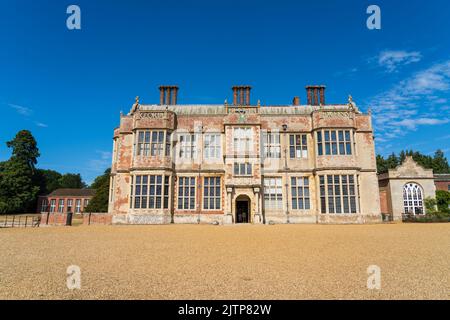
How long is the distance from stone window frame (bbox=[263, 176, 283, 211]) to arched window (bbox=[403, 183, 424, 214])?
54.6 feet

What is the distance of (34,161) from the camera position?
2194 inches

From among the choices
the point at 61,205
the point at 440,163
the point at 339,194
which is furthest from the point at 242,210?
the point at 440,163

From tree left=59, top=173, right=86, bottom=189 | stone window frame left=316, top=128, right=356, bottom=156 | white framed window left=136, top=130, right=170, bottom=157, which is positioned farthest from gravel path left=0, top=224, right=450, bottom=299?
tree left=59, top=173, right=86, bottom=189

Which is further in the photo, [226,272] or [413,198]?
[413,198]

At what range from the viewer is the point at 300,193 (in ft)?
82.2

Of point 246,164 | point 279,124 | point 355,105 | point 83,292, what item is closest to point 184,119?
point 246,164

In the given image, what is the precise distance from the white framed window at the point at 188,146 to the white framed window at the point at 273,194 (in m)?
7.68

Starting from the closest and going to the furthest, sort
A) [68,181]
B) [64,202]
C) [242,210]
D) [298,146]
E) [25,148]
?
[298,146]
[242,210]
[25,148]
[64,202]
[68,181]

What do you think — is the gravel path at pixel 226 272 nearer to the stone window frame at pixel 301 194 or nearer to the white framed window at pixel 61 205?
the stone window frame at pixel 301 194

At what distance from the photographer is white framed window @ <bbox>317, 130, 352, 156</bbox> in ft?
79.0

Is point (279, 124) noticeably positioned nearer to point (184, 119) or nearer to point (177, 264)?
point (184, 119)

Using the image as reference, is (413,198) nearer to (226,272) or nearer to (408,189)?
(408,189)

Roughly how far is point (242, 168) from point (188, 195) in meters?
5.79
